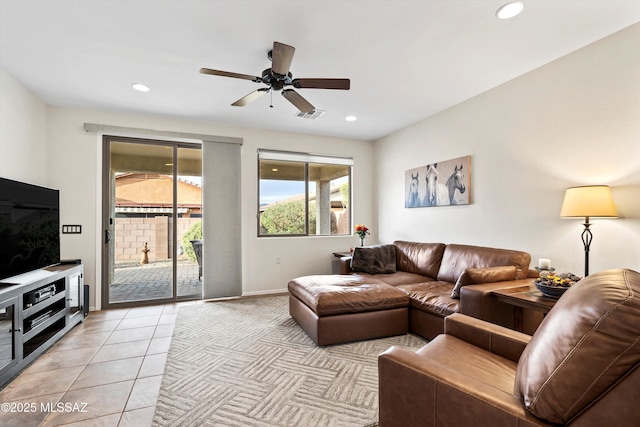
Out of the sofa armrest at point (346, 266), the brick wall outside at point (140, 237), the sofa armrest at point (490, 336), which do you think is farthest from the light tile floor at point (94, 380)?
the sofa armrest at point (346, 266)

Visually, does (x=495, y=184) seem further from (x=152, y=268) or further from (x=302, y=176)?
(x=152, y=268)

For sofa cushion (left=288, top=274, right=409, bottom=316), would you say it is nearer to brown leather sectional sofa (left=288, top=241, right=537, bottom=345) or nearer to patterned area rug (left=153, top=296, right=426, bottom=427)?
brown leather sectional sofa (left=288, top=241, right=537, bottom=345)

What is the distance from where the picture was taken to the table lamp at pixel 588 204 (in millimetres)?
2211

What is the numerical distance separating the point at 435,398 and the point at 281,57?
2.25 metres

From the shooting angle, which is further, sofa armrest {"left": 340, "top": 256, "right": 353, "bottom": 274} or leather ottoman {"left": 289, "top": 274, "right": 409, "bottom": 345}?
sofa armrest {"left": 340, "top": 256, "right": 353, "bottom": 274}

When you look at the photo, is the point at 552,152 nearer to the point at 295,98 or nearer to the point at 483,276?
the point at 483,276

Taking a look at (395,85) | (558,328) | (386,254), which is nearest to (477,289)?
(558,328)

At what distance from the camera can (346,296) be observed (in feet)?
Result: 9.16

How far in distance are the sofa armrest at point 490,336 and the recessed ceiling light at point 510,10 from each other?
6.83 ft

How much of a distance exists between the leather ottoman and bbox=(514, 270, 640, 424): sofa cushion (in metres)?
1.81

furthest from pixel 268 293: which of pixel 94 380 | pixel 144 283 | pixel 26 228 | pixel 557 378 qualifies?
pixel 557 378

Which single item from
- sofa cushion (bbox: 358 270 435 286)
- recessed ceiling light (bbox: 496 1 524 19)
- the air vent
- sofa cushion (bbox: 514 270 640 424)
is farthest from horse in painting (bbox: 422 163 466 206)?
sofa cushion (bbox: 514 270 640 424)

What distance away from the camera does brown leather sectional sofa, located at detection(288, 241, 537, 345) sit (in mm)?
2564

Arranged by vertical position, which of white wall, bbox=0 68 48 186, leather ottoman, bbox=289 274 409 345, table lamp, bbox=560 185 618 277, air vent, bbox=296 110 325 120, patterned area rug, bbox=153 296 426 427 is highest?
air vent, bbox=296 110 325 120
